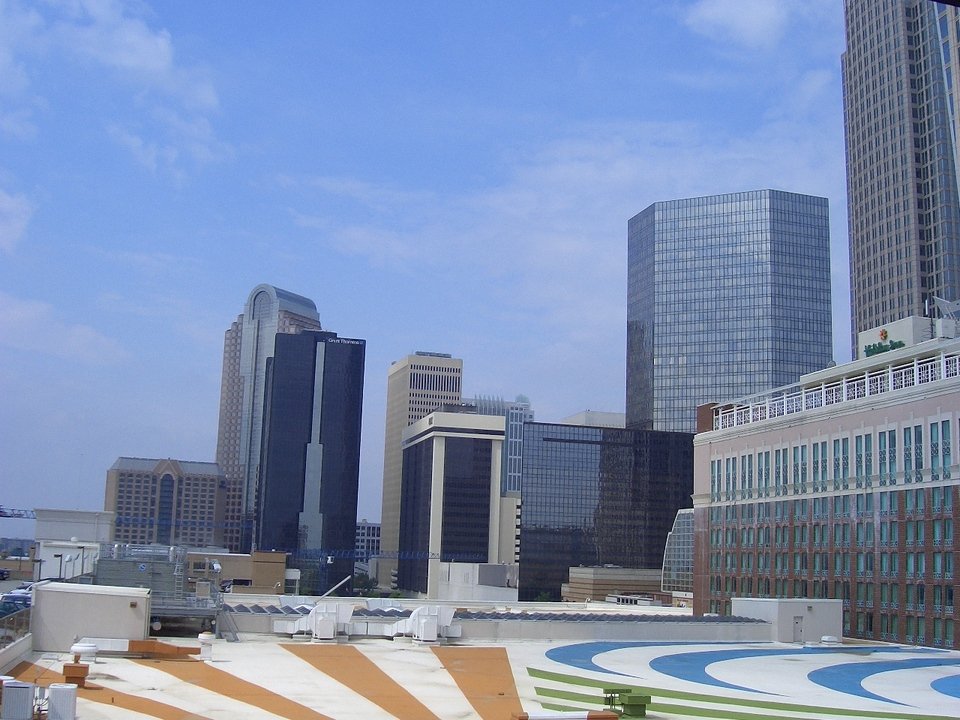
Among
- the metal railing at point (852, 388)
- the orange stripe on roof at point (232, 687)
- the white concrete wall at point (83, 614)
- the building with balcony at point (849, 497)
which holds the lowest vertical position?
the orange stripe on roof at point (232, 687)

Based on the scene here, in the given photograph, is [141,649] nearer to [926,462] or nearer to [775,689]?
[775,689]

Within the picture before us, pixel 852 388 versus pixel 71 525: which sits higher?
pixel 852 388

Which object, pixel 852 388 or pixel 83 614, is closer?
pixel 83 614

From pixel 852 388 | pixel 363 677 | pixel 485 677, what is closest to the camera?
pixel 363 677

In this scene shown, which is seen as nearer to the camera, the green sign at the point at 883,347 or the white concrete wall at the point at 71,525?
the green sign at the point at 883,347

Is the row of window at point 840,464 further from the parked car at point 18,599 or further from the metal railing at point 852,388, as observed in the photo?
the parked car at point 18,599

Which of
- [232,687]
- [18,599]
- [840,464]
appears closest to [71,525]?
[18,599]

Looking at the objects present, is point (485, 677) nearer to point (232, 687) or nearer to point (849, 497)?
point (232, 687)

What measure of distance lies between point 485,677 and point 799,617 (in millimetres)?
30223

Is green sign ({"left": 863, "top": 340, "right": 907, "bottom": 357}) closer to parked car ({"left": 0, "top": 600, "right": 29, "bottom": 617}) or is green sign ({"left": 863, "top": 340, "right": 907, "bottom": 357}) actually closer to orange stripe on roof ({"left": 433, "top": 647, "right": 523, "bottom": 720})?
orange stripe on roof ({"left": 433, "top": 647, "right": 523, "bottom": 720})

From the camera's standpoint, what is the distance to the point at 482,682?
1550 inches

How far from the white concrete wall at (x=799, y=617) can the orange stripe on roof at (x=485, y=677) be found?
20.9 meters

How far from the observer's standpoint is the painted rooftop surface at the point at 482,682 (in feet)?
106

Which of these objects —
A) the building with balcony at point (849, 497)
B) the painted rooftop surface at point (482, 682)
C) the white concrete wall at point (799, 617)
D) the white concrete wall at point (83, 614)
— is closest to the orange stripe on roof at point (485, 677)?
the painted rooftop surface at point (482, 682)
